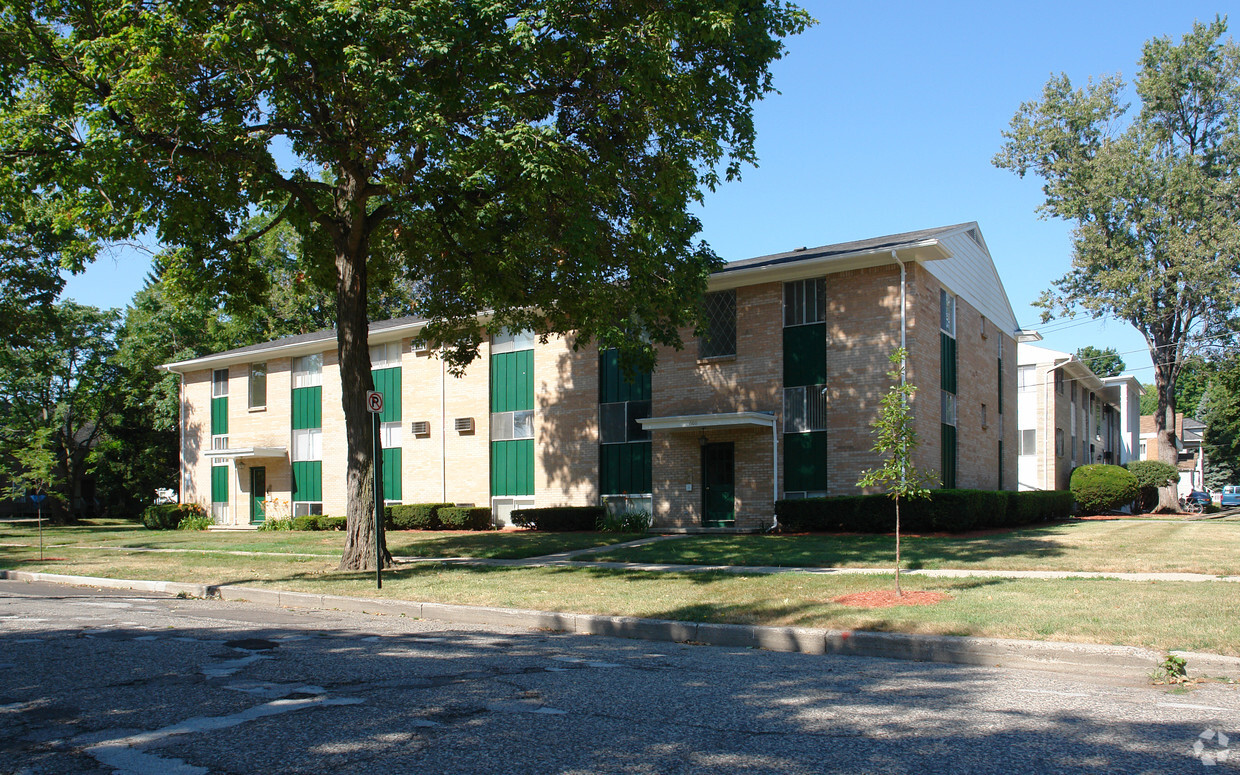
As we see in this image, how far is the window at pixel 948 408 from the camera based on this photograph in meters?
23.1

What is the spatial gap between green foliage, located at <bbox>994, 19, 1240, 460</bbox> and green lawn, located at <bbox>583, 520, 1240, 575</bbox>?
1915 centimetres

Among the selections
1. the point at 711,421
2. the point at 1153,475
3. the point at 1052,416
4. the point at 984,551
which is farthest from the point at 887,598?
the point at 1153,475

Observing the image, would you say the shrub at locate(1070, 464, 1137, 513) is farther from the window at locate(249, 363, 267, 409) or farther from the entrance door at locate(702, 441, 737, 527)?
the window at locate(249, 363, 267, 409)

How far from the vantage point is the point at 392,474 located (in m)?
29.2

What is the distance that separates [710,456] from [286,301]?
29.6m

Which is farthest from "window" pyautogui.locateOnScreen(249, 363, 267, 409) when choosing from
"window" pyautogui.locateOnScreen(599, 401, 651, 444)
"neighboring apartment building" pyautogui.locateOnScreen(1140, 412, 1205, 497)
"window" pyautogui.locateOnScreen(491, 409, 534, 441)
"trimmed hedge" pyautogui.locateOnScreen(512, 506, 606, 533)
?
"neighboring apartment building" pyautogui.locateOnScreen(1140, 412, 1205, 497)

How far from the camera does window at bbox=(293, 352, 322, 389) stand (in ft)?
104

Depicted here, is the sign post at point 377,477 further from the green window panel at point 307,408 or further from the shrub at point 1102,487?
the shrub at point 1102,487

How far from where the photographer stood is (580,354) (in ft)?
83.4

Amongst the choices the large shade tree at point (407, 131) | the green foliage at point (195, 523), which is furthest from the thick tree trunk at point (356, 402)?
the green foliage at point (195, 523)

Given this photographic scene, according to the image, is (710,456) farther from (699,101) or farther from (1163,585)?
(1163,585)

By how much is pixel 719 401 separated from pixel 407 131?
12.1 metres

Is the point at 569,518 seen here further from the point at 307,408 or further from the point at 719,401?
the point at 307,408

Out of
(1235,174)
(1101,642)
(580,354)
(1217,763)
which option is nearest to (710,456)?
(580,354)
